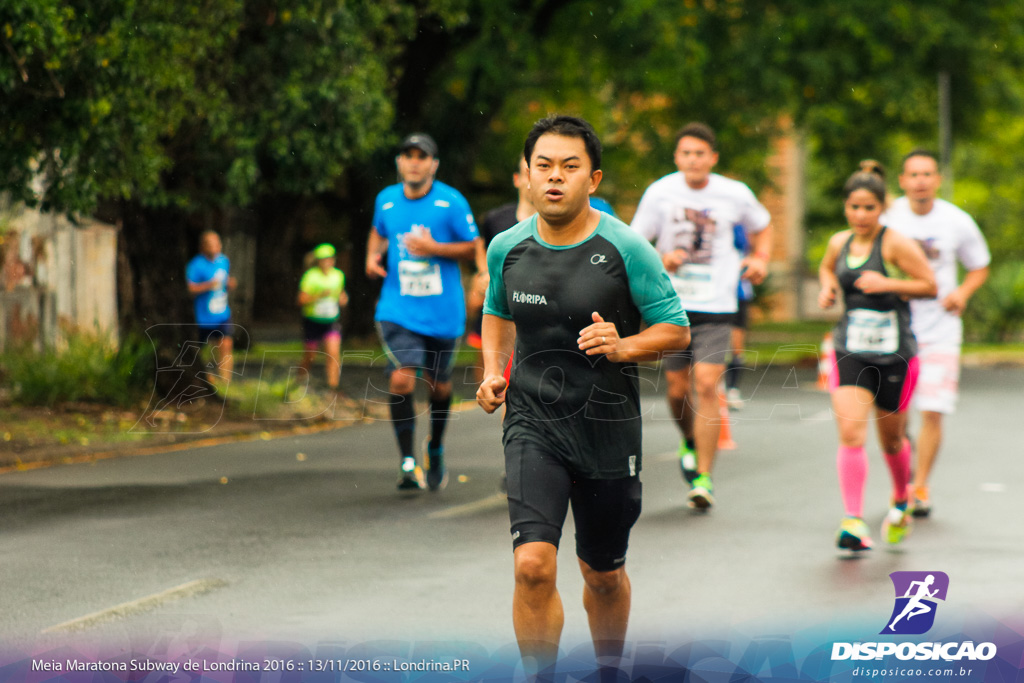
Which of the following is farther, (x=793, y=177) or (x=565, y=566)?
(x=793, y=177)

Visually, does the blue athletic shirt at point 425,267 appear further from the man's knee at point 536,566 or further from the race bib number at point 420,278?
the man's knee at point 536,566

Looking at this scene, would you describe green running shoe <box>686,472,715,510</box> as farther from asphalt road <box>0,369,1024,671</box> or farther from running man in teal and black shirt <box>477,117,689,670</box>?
running man in teal and black shirt <box>477,117,689,670</box>

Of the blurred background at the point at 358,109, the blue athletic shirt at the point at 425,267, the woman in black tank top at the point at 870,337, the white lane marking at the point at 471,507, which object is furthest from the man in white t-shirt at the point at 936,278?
the blurred background at the point at 358,109

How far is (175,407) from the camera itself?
13.3m

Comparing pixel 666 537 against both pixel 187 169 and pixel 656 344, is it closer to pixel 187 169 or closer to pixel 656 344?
pixel 656 344

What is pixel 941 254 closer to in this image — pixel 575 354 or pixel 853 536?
pixel 853 536

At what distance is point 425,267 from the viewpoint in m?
8.86

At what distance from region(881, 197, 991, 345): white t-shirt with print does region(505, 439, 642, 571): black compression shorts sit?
4.17m

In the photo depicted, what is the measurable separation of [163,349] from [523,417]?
10317mm

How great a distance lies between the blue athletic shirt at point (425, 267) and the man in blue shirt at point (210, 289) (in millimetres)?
7859

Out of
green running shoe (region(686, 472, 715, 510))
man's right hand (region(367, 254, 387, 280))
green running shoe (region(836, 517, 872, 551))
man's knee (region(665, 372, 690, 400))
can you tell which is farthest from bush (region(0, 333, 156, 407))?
green running shoe (region(836, 517, 872, 551))

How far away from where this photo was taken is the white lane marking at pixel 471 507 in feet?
26.6

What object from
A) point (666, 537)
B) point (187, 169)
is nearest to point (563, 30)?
point (187, 169)

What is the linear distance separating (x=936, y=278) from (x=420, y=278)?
3082 millimetres
